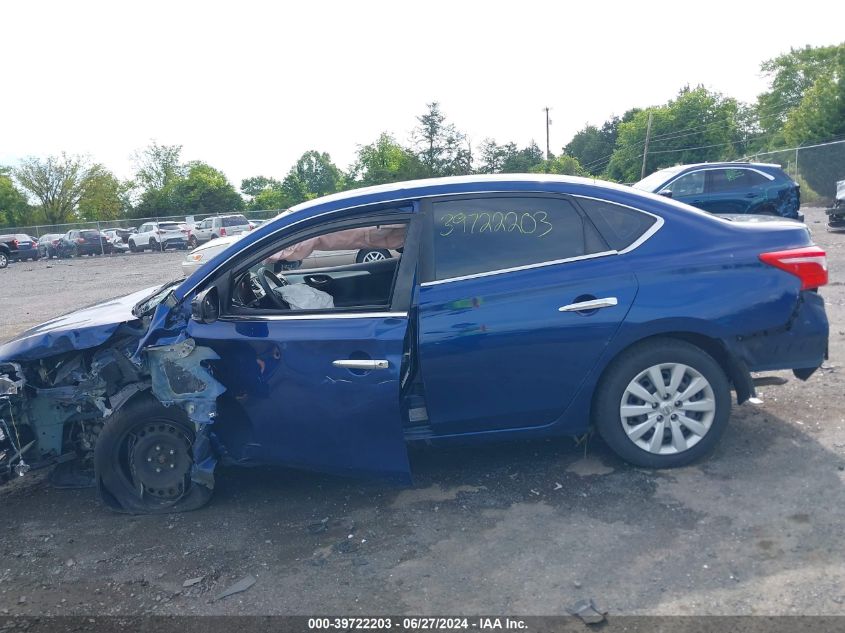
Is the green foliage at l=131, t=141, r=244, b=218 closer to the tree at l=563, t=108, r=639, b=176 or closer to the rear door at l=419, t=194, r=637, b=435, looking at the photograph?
the tree at l=563, t=108, r=639, b=176

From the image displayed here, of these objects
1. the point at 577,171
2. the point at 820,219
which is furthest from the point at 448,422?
the point at 577,171

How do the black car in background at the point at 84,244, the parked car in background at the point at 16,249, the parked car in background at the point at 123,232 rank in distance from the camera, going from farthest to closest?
the parked car in background at the point at 123,232, the black car in background at the point at 84,244, the parked car in background at the point at 16,249

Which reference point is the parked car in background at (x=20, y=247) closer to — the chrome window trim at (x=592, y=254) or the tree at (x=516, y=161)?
the tree at (x=516, y=161)

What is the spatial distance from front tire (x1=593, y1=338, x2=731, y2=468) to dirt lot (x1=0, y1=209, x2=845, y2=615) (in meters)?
0.18

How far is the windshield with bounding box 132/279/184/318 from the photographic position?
14.3 feet

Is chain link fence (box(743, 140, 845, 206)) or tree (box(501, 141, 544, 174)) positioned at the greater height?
tree (box(501, 141, 544, 174))

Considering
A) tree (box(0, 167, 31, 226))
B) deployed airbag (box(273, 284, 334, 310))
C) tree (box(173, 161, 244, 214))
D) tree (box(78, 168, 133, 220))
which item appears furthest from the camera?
tree (box(78, 168, 133, 220))

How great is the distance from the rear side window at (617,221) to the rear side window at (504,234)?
2.8 inches

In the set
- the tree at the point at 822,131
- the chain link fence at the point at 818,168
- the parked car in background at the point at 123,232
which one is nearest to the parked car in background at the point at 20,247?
the parked car in background at the point at 123,232

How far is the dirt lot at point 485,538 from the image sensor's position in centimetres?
307

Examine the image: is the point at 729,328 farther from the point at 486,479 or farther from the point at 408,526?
the point at 408,526

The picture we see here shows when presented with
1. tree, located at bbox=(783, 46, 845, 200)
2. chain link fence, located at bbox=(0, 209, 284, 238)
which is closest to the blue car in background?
tree, located at bbox=(783, 46, 845, 200)

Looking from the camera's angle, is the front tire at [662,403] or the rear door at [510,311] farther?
the front tire at [662,403]

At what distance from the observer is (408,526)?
147 inches
